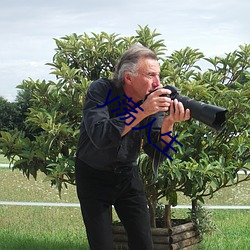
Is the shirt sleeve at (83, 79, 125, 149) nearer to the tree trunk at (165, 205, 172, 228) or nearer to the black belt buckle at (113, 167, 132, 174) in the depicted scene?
the black belt buckle at (113, 167, 132, 174)

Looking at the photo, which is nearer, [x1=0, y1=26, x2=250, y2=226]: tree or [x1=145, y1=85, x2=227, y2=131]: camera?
[x1=145, y1=85, x2=227, y2=131]: camera

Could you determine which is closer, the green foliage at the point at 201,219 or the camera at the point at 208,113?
the camera at the point at 208,113

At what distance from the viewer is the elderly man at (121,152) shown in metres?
3.36

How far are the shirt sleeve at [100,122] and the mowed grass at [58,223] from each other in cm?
268

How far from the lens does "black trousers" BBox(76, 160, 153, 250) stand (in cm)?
354

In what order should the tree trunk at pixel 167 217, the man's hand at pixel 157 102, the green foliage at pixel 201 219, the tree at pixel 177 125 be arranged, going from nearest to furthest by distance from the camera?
the man's hand at pixel 157 102 < the tree at pixel 177 125 < the tree trunk at pixel 167 217 < the green foliage at pixel 201 219

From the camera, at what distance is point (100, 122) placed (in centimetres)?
320

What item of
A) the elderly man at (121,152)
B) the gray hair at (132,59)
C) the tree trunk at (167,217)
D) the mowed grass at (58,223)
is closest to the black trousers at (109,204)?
the elderly man at (121,152)

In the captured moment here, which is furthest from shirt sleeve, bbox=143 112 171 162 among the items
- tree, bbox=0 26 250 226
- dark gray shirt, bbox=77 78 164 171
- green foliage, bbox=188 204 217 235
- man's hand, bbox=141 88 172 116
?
green foliage, bbox=188 204 217 235

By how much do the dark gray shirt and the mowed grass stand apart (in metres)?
2.46

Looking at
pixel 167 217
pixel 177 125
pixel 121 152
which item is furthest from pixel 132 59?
pixel 167 217

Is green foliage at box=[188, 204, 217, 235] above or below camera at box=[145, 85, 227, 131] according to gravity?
below

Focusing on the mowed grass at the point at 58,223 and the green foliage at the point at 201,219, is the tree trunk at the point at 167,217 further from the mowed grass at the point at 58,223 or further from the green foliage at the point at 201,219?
the mowed grass at the point at 58,223

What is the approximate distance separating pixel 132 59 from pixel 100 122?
17.5 inches
